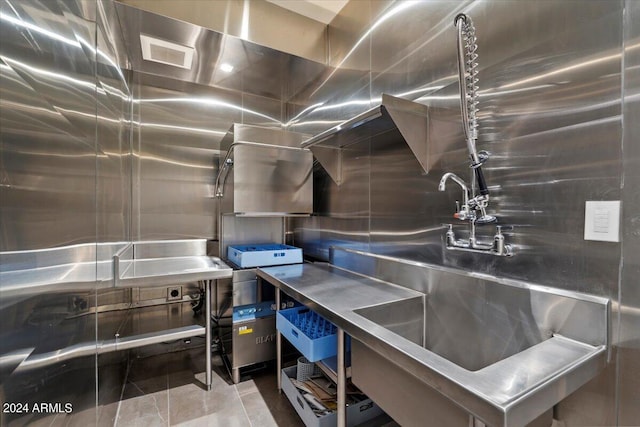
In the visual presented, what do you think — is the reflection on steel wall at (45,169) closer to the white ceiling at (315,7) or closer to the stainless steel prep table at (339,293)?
the stainless steel prep table at (339,293)

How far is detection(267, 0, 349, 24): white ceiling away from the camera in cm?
212

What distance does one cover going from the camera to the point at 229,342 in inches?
90.9

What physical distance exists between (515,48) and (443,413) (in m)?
1.32

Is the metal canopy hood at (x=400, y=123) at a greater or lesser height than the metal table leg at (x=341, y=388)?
greater

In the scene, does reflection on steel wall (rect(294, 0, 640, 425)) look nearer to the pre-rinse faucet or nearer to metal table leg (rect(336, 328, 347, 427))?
the pre-rinse faucet

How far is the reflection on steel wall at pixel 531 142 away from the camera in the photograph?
2.85 feet

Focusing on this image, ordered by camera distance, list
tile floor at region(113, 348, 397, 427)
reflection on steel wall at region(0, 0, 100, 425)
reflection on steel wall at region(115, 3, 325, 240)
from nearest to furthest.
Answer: reflection on steel wall at region(0, 0, 100, 425), tile floor at region(113, 348, 397, 427), reflection on steel wall at region(115, 3, 325, 240)

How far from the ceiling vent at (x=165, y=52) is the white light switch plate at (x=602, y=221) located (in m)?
2.53

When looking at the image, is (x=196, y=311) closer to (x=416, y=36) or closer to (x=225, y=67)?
(x=225, y=67)

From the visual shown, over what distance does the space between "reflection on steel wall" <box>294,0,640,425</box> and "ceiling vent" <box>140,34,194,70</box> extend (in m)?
1.51

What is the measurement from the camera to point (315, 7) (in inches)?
86.4

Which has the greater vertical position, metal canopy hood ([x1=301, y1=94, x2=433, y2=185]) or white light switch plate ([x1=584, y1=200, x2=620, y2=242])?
metal canopy hood ([x1=301, y1=94, x2=433, y2=185])

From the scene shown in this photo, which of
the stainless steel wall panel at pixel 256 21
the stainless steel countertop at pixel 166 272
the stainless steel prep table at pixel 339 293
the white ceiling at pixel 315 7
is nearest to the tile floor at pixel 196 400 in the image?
the stainless steel prep table at pixel 339 293

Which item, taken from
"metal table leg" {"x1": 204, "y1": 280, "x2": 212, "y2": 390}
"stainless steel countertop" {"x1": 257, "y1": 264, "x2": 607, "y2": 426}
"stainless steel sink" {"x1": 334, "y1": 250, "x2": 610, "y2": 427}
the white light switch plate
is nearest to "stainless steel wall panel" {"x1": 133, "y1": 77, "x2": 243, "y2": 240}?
"metal table leg" {"x1": 204, "y1": 280, "x2": 212, "y2": 390}
